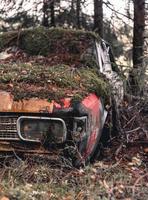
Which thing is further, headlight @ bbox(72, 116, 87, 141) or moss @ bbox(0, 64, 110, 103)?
moss @ bbox(0, 64, 110, 103)

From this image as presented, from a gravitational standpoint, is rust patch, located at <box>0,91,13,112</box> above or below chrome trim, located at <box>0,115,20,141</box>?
above

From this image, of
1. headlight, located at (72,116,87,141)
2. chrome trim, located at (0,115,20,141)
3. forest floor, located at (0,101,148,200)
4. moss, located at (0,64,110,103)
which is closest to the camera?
forest floor, located at (0,101,148,200)

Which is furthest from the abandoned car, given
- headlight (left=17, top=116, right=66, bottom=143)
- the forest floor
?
the forest floor

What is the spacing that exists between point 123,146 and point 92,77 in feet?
3.31

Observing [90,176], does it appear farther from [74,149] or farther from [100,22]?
[100,22]

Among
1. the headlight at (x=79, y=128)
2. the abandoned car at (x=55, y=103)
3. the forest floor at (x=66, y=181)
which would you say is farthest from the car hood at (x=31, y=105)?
the forest floor at (x=66, y=181)

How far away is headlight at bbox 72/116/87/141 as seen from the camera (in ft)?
14.9

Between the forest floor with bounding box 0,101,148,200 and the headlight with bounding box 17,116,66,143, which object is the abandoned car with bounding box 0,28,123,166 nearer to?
the headlight with bounding box 17,116,66,143

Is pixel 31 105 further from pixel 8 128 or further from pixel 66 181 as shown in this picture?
pixel 66 181

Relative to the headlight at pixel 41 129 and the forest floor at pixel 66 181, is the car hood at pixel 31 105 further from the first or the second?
the forest floor at pixel 66 181

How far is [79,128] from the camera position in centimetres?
458

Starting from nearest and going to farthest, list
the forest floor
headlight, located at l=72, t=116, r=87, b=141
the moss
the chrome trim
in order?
the forest floor < headlight, located at l=72, t=116, r=87, b=141 < the chrome trim < the moss

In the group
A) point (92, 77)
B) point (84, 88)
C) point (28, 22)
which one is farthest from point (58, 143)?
point (28, 22)

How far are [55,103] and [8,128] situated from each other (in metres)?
0.53
